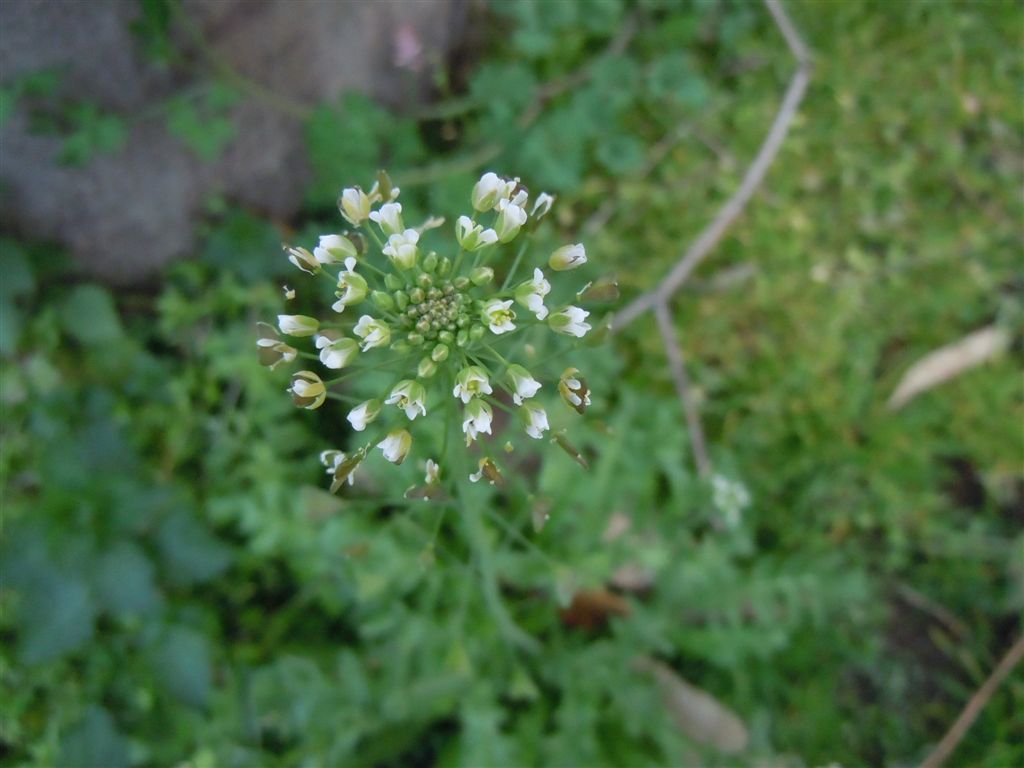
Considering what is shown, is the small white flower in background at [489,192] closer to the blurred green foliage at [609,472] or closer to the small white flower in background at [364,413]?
the small white flower in background at [364,413]

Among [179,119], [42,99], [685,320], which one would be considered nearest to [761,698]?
[685,320]

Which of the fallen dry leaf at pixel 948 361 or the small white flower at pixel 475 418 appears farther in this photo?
the fallen dry leaf at pixel 948 361

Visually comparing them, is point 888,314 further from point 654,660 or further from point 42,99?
point 42,99

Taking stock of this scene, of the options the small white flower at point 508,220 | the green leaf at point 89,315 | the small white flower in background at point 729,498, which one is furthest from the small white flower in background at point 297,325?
the small white flower in background at point 729,498

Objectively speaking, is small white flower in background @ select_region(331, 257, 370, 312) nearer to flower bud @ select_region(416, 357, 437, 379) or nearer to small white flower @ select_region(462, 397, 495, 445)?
flower bud @ select_region(416, 357, 437, 379)

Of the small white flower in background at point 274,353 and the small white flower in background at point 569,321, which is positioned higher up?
the small white flower in background at point 274,353

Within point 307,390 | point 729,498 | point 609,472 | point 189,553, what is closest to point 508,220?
point 307,390
